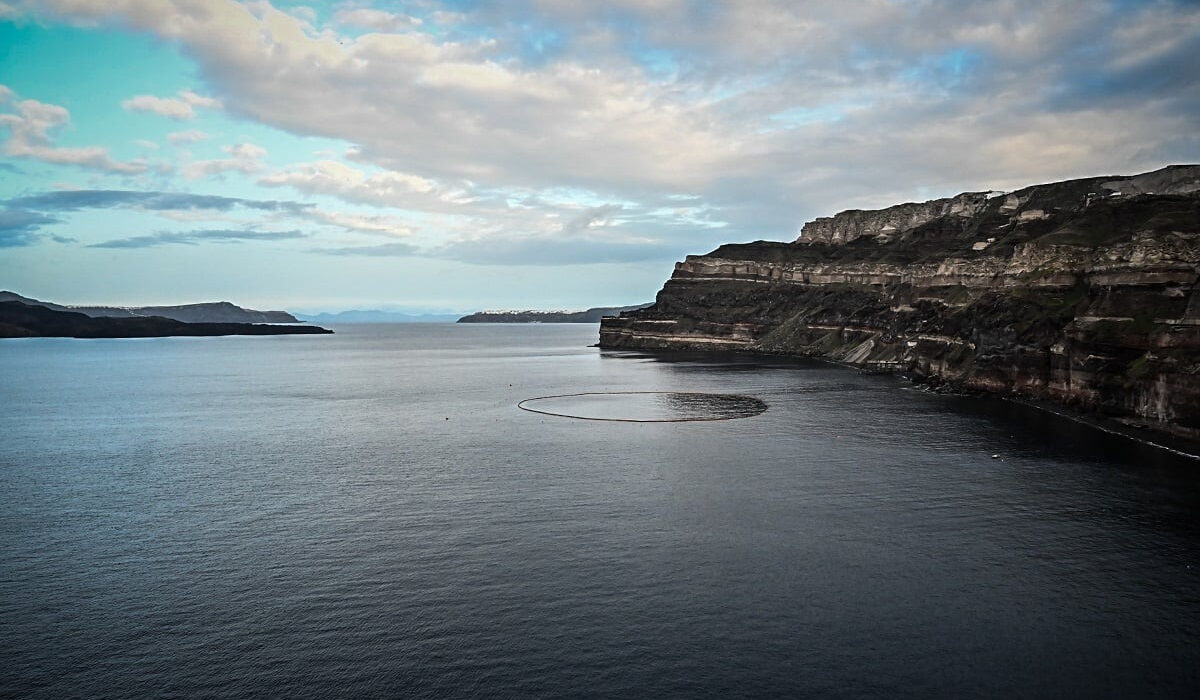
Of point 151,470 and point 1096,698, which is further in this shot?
point 151,470

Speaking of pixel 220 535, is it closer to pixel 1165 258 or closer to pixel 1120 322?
pixel 1120 322

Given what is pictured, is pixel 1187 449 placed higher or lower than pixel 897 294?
lower

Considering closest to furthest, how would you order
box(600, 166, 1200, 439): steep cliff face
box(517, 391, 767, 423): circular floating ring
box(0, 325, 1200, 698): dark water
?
box(0, 325, 1200, 698): dark water
box(600, 166, 1200, 439): steep cliff face
box(517, 391, 767, 423): circular floating ring

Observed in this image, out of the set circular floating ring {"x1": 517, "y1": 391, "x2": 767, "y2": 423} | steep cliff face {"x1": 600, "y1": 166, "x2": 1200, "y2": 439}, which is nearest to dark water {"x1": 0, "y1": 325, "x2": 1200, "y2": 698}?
steep cliff face {"x1": 600, "y1": 166, "x2": 1200, "y2": 439}

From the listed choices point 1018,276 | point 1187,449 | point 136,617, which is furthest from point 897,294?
point 136,617

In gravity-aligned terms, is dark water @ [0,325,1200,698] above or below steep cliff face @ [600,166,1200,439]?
below

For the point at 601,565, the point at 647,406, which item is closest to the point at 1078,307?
the point at 647,406

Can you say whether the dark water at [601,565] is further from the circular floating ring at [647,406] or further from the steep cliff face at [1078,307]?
the circular floating ring at [647,406]

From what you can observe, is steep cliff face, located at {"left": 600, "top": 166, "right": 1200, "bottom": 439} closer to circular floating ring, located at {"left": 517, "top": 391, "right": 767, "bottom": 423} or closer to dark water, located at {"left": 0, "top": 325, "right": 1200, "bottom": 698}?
dark water, located at {"left": 0, "top": 325, "right": 1200, "bottom": 698}
